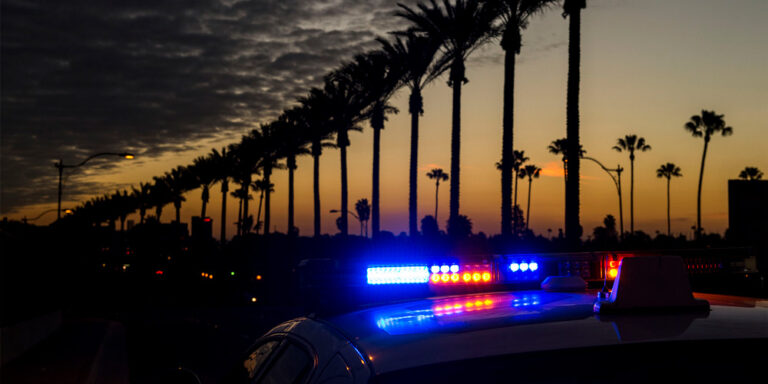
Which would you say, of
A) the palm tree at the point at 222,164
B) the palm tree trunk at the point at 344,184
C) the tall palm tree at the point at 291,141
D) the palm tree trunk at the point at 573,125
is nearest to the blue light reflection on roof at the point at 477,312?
the palm tree trunk at the point at 573,125

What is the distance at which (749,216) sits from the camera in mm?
33219

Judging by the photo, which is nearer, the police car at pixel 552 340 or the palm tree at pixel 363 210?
the police car at pixel 552 340

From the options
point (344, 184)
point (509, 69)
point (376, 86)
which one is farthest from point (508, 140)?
point (344, 184)

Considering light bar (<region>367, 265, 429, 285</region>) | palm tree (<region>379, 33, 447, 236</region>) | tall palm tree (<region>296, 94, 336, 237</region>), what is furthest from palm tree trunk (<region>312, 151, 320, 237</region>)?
light bar (<region>367, 265, 429, 285</region>)

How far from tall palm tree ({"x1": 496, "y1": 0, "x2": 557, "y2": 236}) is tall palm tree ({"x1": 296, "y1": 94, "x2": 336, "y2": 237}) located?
2032 cm

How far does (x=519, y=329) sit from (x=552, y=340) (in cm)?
19

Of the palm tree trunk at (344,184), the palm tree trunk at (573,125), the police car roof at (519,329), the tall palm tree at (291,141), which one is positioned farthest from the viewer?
the tall palm tree at (291,141)

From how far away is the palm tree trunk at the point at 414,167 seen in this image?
A: 38.8 m

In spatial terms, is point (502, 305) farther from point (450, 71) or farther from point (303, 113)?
point (303, 113)

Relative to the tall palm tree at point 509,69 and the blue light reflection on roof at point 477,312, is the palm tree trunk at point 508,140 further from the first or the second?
the blue light reflection on roof at point 477,312

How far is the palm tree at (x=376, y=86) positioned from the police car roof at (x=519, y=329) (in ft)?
123

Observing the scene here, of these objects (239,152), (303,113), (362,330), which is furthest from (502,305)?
(239,152)

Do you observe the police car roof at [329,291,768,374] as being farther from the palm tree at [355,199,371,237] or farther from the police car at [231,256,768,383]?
the palm tree at [355,199,371,237]

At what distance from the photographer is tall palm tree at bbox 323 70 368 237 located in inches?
1775
